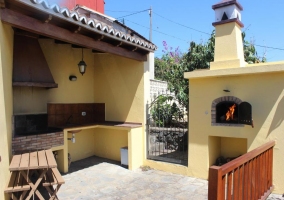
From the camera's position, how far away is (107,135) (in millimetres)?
9789

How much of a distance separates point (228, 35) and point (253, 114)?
2548 millimetres

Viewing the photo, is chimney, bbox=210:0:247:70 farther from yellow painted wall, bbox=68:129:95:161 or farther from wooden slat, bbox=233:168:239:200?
yellow painted wall, bbox=68:129:95:161

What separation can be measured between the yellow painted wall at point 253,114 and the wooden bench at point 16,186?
16.5 feet

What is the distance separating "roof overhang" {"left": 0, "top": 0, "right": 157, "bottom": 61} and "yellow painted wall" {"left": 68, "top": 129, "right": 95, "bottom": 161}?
4174 millimetres

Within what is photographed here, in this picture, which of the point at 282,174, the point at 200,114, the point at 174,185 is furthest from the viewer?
the point at 200,114

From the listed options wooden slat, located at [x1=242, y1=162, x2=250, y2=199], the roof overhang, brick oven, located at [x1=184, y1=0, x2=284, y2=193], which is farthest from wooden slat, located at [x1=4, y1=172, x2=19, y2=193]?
brick oven, located at [x1=184, y1=0, x2=284, y2=193]

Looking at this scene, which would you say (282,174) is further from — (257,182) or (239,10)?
(239,10)

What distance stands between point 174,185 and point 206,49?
5.73 meters

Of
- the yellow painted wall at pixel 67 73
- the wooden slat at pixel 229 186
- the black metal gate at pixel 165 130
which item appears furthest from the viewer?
the black metal gate at pixel 165 130

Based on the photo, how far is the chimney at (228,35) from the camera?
6.80 meters

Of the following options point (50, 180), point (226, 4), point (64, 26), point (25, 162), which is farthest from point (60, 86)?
point (226, 4)

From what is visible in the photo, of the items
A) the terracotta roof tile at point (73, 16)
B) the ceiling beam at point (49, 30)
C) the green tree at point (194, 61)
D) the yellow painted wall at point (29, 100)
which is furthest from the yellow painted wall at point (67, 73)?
Answer: the green tree at point (194, 61)

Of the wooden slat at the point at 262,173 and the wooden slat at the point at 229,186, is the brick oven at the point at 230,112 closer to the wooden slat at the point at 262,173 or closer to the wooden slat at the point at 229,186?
the wooden slat at the point at 262,173

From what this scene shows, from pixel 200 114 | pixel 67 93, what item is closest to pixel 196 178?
pixel 200 114
